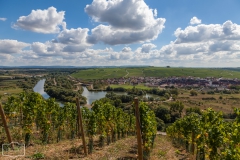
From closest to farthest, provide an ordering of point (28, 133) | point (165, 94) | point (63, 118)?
point (28, 133) → point (63, 118) → point (165, 94)

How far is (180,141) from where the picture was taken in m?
41.0

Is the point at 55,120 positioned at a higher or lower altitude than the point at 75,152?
lower

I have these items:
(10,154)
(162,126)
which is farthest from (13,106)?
(162,126)

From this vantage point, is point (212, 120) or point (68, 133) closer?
point (212, 120)

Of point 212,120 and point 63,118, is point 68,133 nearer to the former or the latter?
point 63,118

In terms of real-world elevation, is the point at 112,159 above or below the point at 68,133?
above

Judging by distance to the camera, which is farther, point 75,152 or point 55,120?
point 55,120

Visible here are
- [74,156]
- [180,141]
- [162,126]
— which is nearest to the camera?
[74,156]

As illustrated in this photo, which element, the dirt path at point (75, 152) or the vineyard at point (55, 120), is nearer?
the dirt path at point (75, 152)

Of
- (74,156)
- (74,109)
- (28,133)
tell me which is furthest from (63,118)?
(74,156)

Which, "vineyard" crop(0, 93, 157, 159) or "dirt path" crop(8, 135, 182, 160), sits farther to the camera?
"vineyard" crop(0, 93, 157, 159)

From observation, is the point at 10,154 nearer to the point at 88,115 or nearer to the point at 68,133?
the point at 88,115

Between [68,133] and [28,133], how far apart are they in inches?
570

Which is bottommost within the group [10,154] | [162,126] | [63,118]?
[162,126]
